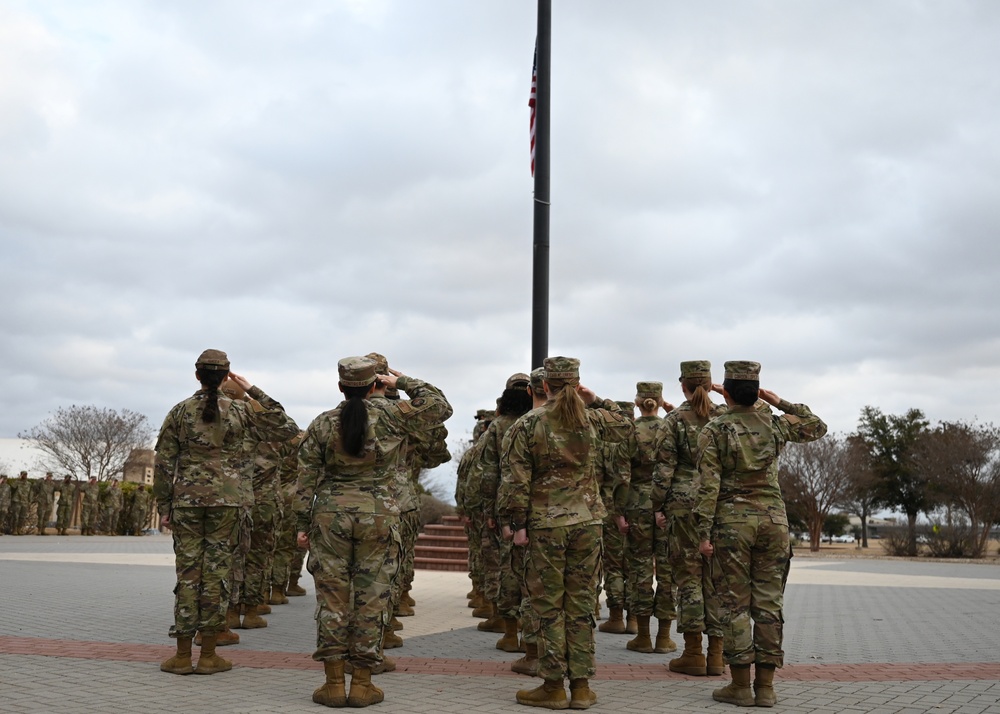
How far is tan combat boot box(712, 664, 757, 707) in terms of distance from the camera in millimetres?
6000

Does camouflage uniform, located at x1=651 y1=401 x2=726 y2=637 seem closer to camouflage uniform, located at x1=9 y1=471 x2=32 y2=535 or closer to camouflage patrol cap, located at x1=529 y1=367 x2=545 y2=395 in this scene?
camouflage patrol cap, located at x1=529 y1=367 x2=545 y2=395

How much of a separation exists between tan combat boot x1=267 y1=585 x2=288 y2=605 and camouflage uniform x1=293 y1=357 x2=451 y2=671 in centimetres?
549

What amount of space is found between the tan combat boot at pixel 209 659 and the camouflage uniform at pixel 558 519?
244cm

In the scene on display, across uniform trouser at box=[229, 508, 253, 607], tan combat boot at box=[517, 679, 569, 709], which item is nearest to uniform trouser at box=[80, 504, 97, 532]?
uniform trouser at box=[229, 508, 253, 607]

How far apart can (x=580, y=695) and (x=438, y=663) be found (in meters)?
1.97

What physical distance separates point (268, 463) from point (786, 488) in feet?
124

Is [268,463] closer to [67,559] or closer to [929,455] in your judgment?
[67,559]

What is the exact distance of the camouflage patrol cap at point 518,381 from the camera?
8305 millimetres

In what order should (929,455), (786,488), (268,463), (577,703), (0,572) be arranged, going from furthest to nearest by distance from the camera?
1. (786,488)
2. (929,455)
3. (0,572)
4. (268,463)
5. (577,703)

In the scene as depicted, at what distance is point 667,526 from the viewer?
25.7 feet

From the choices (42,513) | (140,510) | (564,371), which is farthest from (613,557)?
(140,510)

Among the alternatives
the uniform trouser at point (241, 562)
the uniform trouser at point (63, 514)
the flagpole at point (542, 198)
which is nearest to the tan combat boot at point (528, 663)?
the uniform trouser at point (241, 562)

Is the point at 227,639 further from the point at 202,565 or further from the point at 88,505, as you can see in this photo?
the point at 88,505


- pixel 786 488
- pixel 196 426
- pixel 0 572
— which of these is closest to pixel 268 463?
pixel 196 426
